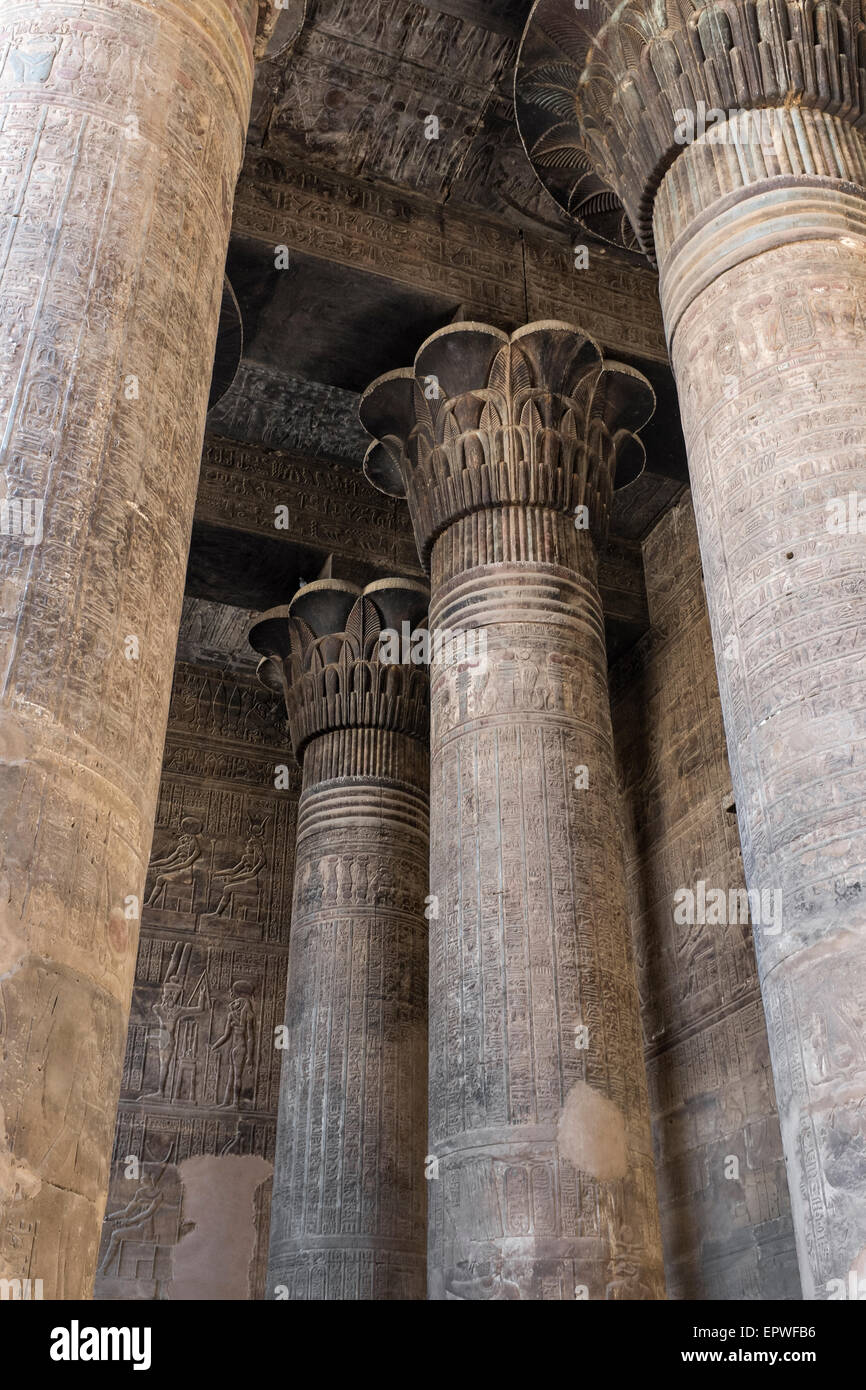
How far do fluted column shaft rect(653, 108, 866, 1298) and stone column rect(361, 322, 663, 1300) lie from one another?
1.60m

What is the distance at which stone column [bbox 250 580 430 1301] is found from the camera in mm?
6348

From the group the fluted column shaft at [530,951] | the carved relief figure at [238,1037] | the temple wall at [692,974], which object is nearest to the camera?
the fluted column shaft at [530,951]

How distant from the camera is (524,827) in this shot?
212 inches

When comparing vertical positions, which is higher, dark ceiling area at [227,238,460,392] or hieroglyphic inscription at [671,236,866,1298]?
dark ceiling area at [227,238,460,392]

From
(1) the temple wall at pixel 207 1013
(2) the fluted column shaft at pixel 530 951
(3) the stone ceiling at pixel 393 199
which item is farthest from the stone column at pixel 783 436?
(1) the temple wall at pixel 207 1013

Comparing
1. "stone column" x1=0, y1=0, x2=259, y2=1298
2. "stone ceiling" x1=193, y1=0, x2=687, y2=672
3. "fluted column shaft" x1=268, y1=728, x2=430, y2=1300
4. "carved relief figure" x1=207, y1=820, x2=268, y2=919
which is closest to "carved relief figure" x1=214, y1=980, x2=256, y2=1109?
"carved relief figure" x1=207, y1=820, x2=268, y2=919

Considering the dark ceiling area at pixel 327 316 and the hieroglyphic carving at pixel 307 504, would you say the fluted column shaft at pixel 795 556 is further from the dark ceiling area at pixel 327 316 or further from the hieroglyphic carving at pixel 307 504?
the hieroglyphic carving at pixel 307 504

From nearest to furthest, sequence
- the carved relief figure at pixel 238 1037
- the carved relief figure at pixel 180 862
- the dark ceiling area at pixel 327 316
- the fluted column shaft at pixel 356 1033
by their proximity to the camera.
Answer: the fluted column shaft at pixel 356 1033, the dark ceiling area at pixel 327 316, the carved relief figure at pixel 238 1037, the carved relief figure at pixel 180 862

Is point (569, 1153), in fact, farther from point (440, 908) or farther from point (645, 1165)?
point (440, 908)

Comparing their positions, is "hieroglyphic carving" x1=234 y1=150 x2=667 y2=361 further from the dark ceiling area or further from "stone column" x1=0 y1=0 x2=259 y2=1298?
"stone column" x1=0 y1=0 x2=259 y2=1298

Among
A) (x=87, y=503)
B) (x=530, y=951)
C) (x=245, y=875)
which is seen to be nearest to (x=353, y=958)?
(x=530, y=951)

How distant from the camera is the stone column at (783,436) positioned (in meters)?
3.04

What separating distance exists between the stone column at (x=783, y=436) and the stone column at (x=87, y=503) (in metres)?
1.64
